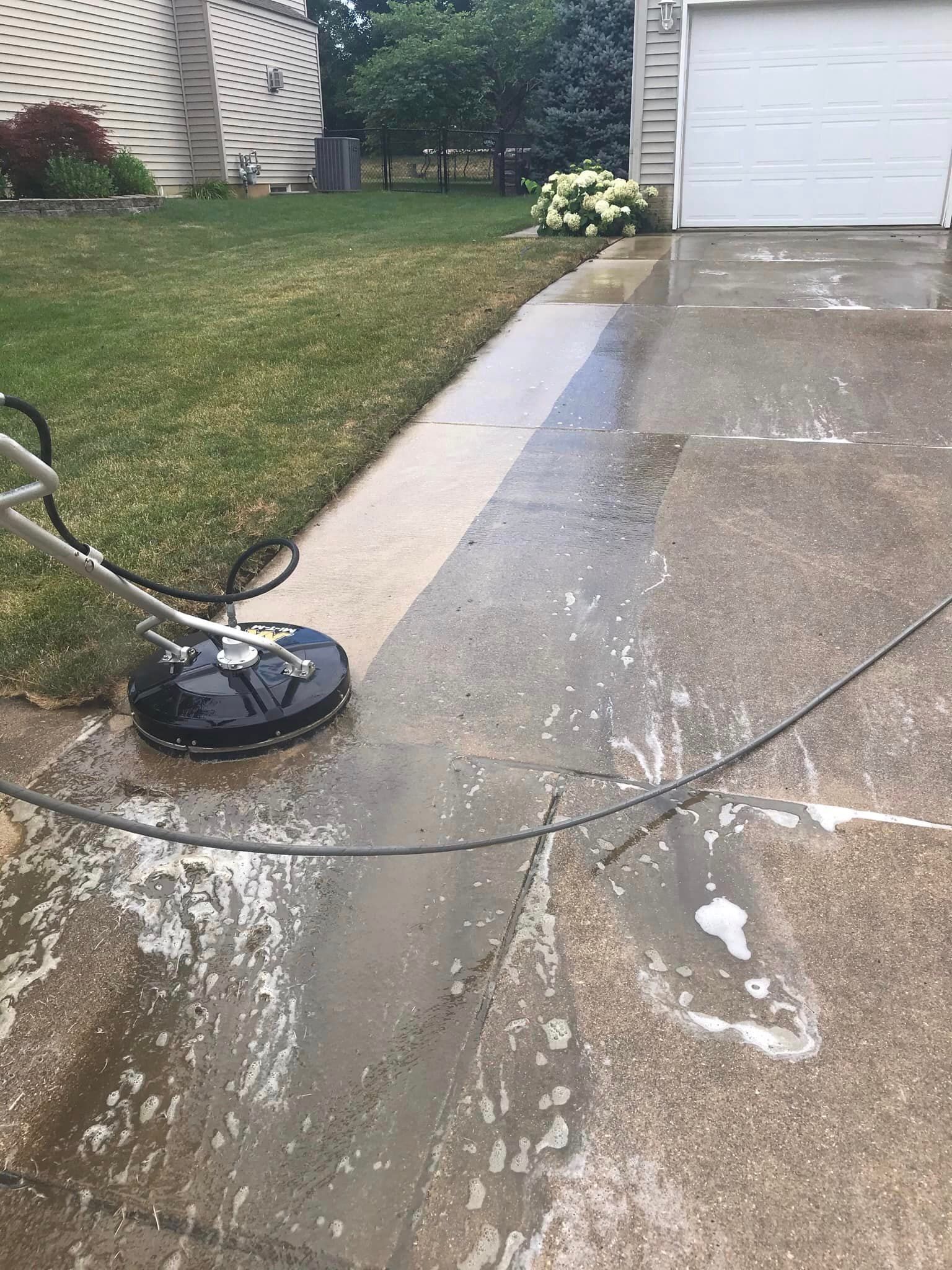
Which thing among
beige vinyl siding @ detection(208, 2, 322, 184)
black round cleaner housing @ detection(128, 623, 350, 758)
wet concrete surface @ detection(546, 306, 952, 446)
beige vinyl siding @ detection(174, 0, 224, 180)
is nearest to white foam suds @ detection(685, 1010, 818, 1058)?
black round cleaner housing @ detection(128, 623, 350, 758)

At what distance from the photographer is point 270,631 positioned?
2.94m

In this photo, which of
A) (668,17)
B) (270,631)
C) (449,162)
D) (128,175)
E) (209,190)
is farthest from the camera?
(449,162)

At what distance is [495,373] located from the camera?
236 inches

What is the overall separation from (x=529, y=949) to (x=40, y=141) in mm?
13916

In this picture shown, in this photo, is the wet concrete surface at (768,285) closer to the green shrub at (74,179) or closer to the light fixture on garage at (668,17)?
the light fixture on garage at (668,17)

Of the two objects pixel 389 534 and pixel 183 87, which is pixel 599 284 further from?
pixel 183 87

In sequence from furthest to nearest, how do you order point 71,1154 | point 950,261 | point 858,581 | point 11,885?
point 950,261 < point 858,581 < point 11,885 < point 71,1154

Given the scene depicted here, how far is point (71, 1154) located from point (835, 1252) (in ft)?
4.10

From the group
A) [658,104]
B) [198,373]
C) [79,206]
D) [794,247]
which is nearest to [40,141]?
[79,206]

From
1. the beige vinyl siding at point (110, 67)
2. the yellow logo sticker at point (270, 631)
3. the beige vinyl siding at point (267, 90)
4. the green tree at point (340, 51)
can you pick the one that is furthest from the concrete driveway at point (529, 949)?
the green tree at point (340, 51)

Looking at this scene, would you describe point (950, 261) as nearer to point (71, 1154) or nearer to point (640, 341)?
point (640, 341)

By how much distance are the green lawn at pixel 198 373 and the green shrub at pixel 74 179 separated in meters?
0.96

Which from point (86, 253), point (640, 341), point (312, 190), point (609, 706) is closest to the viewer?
point (609, 706)

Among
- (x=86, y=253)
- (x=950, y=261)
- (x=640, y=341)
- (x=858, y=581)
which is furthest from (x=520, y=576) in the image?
(x=86, y=253)
